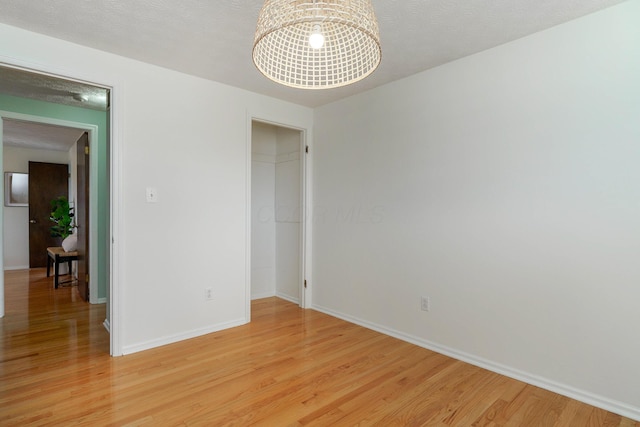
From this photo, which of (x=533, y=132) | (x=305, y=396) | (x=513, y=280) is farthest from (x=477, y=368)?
(x=533, y=132)

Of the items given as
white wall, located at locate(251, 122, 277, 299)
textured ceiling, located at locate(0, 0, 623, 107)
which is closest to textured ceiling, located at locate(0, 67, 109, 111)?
textured ceiling, located at locate(0, 0, 623, 107)

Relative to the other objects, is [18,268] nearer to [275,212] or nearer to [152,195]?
[275,212]

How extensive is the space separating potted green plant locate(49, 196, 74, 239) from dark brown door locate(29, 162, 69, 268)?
27cm

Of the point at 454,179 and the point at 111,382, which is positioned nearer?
the point at 111,382

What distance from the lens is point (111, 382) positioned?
7.17ft

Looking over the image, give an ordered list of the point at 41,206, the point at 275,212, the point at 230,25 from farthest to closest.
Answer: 1. the point at 41,206
2. the point at 275,212
3. the point at 230,25

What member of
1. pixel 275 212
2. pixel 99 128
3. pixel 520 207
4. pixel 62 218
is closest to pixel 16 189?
pixel 62 218

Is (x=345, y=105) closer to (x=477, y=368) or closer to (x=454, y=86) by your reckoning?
(x=454, y=86)

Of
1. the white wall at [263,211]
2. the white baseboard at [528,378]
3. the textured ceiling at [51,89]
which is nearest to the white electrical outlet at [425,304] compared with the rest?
the white baseboard at [528,378]

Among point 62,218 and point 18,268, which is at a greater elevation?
point 62,218

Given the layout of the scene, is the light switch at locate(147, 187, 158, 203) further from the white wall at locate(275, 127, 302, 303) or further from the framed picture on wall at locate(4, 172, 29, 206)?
the framed picture on wall at locate(4, 172, 29, 206)

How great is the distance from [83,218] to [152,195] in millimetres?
2322

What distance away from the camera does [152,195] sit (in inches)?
109

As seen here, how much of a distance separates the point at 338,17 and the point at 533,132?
185 centimetres
